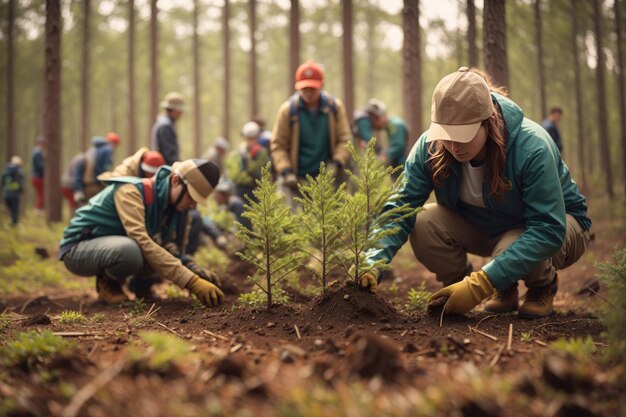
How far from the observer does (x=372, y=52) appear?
28.9 meters

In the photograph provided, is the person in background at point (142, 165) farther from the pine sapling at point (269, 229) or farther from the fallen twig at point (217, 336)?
the fallen twig at point (217, 336)

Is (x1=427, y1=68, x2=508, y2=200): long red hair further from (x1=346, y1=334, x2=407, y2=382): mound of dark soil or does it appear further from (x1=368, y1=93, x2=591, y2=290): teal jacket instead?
(x1=346, y1=334, x2=407, y2=382): mound of dark soil

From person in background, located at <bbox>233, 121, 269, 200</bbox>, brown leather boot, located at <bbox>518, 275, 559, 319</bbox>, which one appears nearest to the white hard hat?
person in background, located at <bbox>233, 121, 269, 200</bbox>

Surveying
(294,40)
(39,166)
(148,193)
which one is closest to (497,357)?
(148,193)

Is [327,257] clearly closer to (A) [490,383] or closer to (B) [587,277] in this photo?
(A) [490,383]

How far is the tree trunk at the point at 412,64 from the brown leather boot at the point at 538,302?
17.0ft

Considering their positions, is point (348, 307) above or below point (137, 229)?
below

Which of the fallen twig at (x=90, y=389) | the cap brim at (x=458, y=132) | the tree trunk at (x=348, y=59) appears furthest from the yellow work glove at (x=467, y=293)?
the tree trunk at (x=348, y=59)

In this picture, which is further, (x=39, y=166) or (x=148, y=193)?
(x=39, y=166)

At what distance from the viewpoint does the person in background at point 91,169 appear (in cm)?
1096

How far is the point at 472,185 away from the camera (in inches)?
143

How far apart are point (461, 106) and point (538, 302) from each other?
1.69 metres

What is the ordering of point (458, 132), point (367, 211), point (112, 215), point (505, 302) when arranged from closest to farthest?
1. point (458, 132)
2. point (367, 211)
3. point (505, 302)
4. point (112, 215)

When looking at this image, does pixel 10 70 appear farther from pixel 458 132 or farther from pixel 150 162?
pixel 458 132
